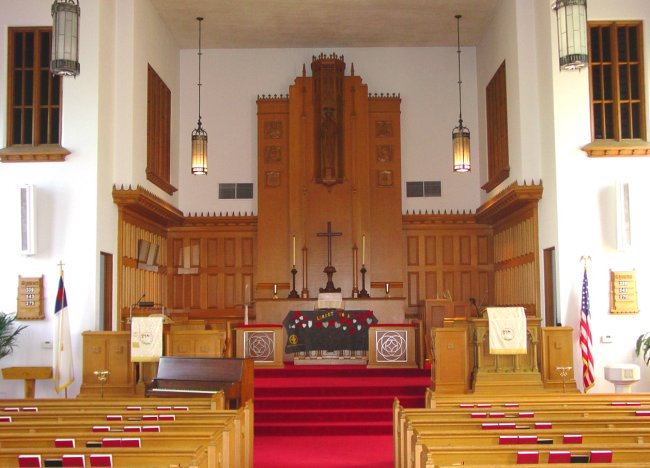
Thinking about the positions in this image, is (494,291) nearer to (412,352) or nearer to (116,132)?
(412,352)

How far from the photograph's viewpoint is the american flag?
1212cm

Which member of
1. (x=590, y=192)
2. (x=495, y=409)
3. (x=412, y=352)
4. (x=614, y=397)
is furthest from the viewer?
(x=412, y=352)

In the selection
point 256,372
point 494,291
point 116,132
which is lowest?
point 256,372

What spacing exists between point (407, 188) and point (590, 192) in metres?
6.29

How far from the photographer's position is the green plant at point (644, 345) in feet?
40.5

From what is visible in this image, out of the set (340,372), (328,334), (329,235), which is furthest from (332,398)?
(329,235)

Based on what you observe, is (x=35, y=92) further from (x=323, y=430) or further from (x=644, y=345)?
(x=644, y=345)

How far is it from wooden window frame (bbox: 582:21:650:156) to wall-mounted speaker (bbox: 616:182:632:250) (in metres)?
0.67

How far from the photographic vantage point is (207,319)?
18.2 m

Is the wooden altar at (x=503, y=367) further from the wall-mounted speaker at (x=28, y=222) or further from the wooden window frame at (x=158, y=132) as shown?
the wooden window frame at (x=158, y=132)

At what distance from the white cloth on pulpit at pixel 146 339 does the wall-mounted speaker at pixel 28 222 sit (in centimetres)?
233

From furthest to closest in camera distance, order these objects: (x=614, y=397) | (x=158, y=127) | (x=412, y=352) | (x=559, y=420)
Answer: (x=158, y=127) < (x=412, y=352) < (x=614, y=397) < (x=559, y=420)

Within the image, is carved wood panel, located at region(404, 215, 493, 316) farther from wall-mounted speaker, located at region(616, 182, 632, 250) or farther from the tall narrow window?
wall-mounted speaker, located at region(616, 182, 632, 250)

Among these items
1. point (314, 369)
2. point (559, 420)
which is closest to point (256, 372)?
point (314, 369)
